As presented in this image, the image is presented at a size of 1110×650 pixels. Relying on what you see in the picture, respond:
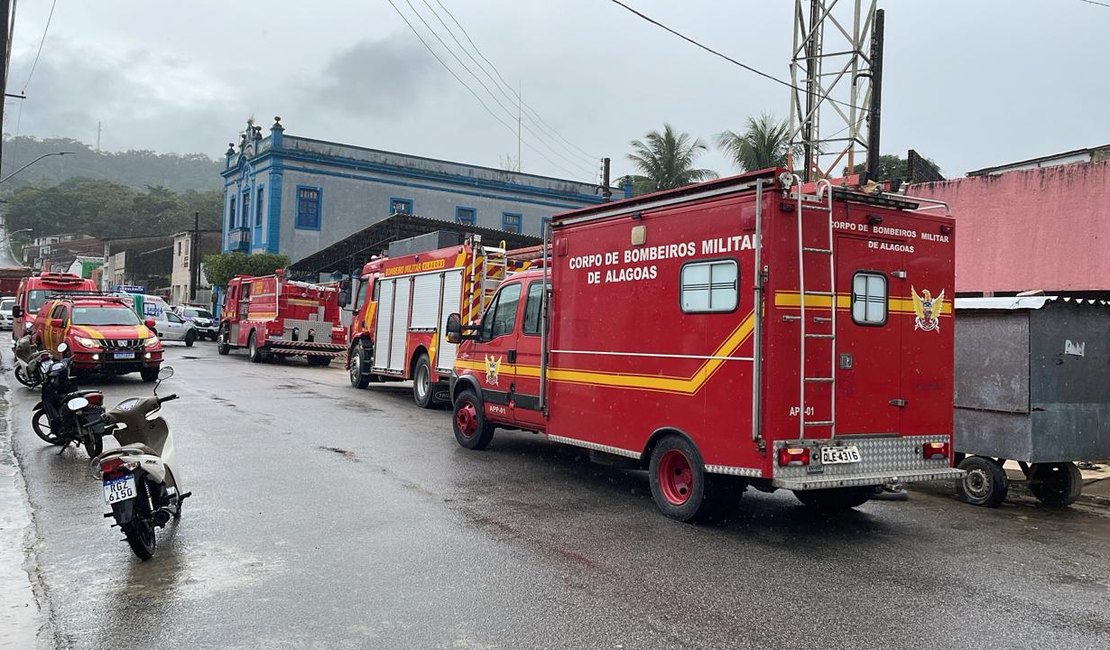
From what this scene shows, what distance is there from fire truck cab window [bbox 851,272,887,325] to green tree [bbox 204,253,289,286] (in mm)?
34311

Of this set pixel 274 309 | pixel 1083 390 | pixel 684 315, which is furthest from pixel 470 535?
pixel 274 309

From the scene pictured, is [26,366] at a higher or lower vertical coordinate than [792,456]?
higher

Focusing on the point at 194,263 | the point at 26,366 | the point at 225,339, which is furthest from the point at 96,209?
the point at 26,366

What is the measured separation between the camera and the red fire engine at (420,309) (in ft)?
47.0

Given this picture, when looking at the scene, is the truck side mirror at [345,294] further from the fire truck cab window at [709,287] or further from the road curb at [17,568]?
the fire truck cab window at [709,287]

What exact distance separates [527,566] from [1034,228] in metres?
10.7

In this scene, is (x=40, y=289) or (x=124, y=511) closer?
(x=124, y=511)

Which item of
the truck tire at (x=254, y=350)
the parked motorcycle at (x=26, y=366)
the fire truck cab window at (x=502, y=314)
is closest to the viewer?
the fire truck cab window at (x=502, y=314)

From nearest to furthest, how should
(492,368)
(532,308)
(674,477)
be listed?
(674,477) → (532,308) → (492,368)

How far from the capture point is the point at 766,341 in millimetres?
6387

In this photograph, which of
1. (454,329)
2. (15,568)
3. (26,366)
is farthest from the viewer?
(26,366)

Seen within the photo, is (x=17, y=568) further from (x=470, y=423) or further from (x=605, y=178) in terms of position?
(x=605, y=178)

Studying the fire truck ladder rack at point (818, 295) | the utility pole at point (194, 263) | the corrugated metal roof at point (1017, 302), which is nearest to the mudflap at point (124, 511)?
the fire truck ladder rack at point (818, 295)

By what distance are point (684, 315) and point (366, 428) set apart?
262 inches
